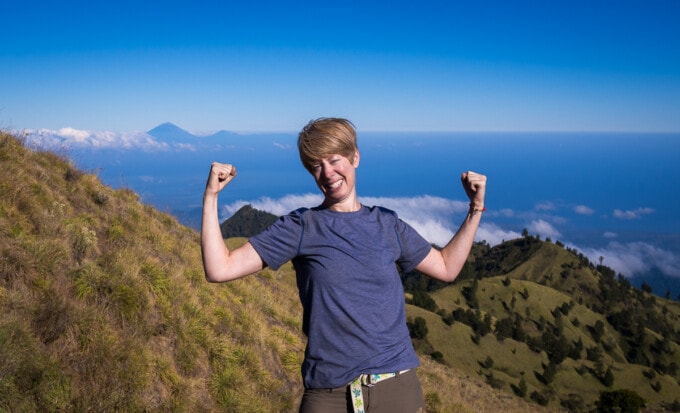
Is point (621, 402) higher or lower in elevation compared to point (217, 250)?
lower

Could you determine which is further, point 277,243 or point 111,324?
point 111,324

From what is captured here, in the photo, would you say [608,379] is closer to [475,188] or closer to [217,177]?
[475,188]

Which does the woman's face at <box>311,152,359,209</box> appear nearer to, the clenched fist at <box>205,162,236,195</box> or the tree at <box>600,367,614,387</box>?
the clenched fist at <box>205,162,236,195</box>

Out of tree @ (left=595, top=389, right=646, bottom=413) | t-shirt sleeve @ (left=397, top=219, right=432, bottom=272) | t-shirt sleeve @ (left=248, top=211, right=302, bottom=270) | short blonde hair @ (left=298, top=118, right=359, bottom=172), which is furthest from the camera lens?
tree @ (left=595, top=389, right=646, bottom=413)

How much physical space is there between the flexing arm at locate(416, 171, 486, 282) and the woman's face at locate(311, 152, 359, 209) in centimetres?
73

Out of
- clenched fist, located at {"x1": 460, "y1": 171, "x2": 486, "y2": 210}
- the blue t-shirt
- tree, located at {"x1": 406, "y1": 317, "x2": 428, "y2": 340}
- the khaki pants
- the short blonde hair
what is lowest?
tree, located at {"x1": 406, "y1": 317, "x2": 428, "y2": 340}

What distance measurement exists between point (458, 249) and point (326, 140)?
1.18 meters

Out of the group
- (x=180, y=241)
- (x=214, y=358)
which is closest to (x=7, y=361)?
(x=214, y=358)

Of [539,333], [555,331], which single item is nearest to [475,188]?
[539,333]

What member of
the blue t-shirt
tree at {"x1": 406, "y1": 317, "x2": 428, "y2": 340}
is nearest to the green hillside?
tree at {"x1": 406, "y1": 317, "x2": 428, "y2": 340}

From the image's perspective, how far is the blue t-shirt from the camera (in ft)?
7.99

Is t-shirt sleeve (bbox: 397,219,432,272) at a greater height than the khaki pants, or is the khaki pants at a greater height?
t-shirt sleeve (bbox: 397,219,432,272)

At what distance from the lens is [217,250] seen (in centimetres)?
236

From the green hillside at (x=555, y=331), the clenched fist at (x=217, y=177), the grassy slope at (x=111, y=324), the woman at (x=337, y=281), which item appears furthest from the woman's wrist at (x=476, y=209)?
the green hillside at (x=555, y=331)
